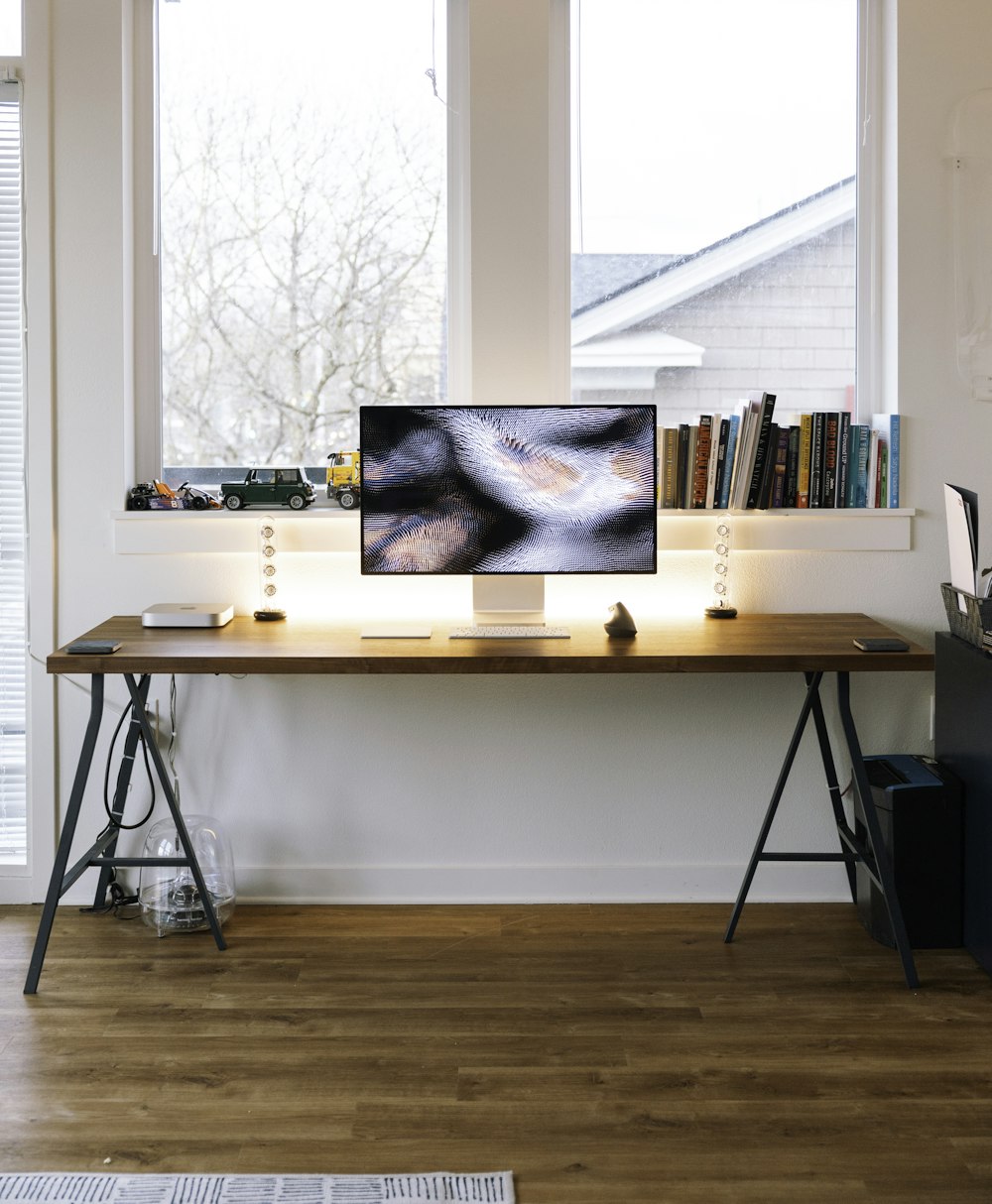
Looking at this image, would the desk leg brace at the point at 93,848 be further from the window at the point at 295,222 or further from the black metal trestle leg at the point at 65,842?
the window at the point at 295,222

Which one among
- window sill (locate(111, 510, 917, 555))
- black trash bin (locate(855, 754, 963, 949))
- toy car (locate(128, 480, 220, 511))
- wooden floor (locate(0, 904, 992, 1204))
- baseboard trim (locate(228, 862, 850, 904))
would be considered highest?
toy car (locate(128, 480, 220, 511))

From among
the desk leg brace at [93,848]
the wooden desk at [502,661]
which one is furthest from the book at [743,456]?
the desk leg brace at [93,848]

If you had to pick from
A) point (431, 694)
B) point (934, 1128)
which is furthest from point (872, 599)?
point (934, 1128)

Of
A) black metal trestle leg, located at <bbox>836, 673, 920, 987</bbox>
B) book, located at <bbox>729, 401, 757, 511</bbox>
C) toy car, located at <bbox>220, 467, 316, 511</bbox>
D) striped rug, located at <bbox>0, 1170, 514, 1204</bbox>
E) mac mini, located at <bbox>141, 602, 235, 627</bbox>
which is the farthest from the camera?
toy car, located at <bbox>220, 467, 316, 511</bbox>

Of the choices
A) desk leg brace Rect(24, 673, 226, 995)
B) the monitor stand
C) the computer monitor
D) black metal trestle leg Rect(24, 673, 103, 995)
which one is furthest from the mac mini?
the monitor stand

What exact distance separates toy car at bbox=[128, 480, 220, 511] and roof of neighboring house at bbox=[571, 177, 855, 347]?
1.08m

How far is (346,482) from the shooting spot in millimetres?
3064

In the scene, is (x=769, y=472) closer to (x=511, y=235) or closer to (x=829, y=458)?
(x=829, y=458)

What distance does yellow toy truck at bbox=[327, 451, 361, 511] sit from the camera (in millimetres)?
3062

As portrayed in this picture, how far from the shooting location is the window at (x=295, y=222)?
10.2ft

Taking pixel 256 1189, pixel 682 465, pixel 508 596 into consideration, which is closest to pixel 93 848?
pixel 256 1189

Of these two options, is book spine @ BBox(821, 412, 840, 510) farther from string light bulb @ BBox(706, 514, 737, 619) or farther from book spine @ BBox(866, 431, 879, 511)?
string light bulb @ BBox(706, 514, 737, 619)

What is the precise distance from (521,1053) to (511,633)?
915 mm

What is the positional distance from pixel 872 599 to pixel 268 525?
62.1 inches
